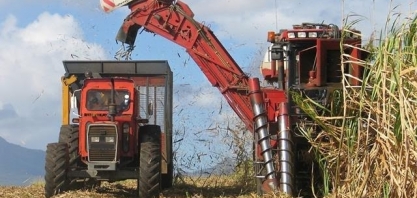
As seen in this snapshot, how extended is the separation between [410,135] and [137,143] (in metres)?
6.44

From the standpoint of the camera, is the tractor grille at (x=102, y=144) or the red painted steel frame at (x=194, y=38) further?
the red painted steel frame at (x=194, y=38)

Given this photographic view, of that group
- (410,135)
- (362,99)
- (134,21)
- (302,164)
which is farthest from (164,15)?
(410,135)

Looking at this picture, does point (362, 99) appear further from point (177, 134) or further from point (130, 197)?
point (177, 134)

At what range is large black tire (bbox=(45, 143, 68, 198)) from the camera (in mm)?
11344

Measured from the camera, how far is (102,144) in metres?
11.8

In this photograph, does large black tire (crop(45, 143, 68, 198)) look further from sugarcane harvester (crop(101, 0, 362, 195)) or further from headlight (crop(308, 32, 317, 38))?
headlight (crop(308, 32, 317, 38))

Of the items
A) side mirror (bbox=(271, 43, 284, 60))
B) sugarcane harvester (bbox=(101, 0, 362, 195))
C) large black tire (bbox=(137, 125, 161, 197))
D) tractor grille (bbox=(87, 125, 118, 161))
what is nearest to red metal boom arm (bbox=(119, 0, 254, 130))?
sugarcane harvester (bbox=(101, 0, 362, 195))

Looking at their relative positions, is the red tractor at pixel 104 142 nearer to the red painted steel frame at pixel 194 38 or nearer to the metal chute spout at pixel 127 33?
the metal chute spout at pixel 127 33

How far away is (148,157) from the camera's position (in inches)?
454

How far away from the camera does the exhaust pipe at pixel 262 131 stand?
9.94m

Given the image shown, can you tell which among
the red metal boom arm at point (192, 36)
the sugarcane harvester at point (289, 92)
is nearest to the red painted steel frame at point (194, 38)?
the red metal boom arm at point (192, 36)

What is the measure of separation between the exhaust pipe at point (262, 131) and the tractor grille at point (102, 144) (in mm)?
2332

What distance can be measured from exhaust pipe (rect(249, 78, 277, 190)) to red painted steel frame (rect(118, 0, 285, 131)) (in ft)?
8.92

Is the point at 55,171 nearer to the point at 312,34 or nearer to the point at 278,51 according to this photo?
the point at 278,51
